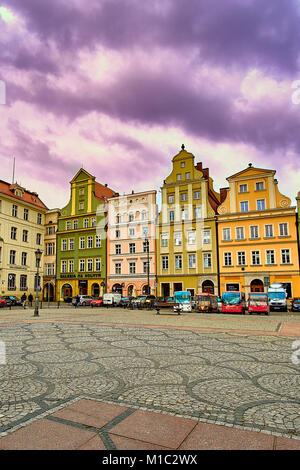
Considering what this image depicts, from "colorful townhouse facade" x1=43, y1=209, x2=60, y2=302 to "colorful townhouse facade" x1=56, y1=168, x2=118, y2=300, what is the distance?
0.99 meters

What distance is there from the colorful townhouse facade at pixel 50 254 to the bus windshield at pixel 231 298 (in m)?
31.6

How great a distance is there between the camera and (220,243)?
4125 centimetres

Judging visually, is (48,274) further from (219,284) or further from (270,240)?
(270,240)

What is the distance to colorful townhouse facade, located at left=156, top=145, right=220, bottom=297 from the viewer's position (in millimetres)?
41844

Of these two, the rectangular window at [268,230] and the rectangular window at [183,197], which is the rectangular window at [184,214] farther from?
the rectangular window at [268,230]

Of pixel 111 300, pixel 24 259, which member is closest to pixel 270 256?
pixel 111 300

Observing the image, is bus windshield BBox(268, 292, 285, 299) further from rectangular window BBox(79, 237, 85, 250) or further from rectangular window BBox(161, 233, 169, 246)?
rectangular window BBox(79, 237, 85, 250)

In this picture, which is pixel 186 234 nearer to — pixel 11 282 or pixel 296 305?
pixel 296 305

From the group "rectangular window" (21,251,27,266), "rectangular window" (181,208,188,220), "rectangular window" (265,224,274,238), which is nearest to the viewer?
"rectangular window" (265,224,274,238)

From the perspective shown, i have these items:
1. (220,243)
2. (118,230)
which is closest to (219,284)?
(220,243)

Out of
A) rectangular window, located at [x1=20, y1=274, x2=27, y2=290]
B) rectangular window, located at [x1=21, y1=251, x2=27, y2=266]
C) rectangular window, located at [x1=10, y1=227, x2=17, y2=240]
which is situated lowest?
rectangular window, located at [x1=20, y1=274, x2=27, y2=290]

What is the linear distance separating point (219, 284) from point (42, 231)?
108 feet

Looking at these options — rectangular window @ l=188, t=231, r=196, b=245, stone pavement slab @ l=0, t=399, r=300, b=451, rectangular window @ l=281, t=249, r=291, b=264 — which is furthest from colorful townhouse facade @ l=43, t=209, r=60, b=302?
stone pavement slab @ l=0, t=399, r=300, b=451

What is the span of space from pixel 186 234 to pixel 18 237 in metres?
26.9
